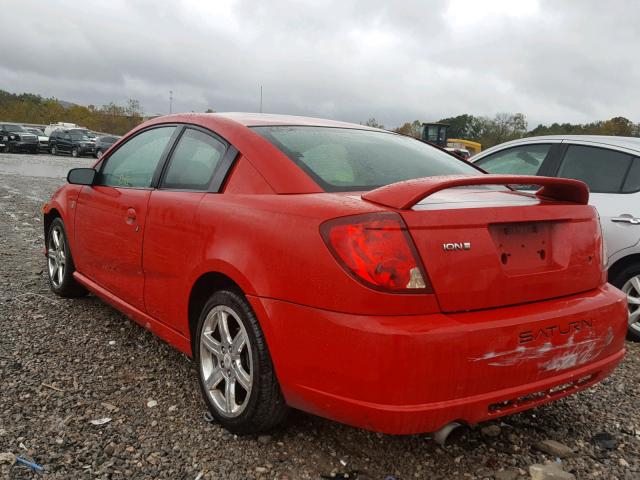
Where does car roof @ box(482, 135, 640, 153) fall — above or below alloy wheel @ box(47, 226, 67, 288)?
above

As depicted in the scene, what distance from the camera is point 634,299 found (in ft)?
13.6

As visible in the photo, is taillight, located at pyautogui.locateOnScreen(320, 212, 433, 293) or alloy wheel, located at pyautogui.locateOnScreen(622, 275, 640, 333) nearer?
taillight, located at pyautogui.locateOnScreen(320, 212, 433, 293)

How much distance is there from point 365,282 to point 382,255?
0.36 ft

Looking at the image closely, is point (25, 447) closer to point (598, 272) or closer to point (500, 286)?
point (500, 286)

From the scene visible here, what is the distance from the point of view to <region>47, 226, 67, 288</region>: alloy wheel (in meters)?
4.43

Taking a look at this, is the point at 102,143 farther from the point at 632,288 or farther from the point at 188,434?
the point at 188,434

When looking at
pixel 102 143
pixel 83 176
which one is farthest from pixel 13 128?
pixel 83 176

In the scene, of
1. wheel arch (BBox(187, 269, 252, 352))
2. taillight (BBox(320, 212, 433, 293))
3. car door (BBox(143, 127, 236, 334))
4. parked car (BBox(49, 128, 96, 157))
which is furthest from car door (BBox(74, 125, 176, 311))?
parked car (BBox(49, 128, 96, 157))

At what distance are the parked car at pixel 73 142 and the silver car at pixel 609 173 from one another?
3389 cm

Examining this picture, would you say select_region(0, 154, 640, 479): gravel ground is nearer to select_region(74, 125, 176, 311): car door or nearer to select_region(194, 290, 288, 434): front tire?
select_region(194, 290, 288, 434): front tire

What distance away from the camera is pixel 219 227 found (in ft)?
8.25

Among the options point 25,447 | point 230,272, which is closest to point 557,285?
point 230,272

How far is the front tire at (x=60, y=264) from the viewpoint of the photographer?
433 cm

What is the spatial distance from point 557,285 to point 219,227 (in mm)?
1441
